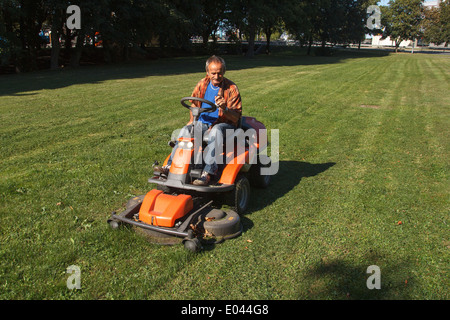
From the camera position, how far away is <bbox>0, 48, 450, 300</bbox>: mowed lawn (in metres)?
3.28

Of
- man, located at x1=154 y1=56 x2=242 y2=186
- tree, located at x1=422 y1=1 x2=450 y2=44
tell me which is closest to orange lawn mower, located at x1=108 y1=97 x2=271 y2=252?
man, located at x1=154 y1=56 x2=242 y2=186

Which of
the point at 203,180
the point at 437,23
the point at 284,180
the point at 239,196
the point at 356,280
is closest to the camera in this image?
the point at 356,280

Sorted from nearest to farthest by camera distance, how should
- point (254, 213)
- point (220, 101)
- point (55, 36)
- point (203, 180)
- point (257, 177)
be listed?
1. point (203, 180)
2. point (220, 101)
3. point (254, 213)
4. point (257, 177)
5. point (55, 36)

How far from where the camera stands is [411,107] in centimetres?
1174

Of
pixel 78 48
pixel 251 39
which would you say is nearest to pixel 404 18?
pixel 251 39

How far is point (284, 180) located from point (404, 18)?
6110 centimetres

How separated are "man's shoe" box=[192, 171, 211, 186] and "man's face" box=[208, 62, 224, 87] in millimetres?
1168

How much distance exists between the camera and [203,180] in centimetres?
412

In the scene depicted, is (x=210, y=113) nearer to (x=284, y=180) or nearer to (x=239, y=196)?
(x=239, y=196)

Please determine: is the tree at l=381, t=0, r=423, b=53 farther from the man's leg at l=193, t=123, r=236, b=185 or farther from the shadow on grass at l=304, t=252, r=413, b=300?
the shadow on grass at l=304, t=252, r=413, b=300

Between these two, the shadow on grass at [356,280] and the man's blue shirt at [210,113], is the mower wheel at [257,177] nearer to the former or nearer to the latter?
the man's blue shirt at [210,113]

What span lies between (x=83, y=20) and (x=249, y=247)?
20.5 meters
